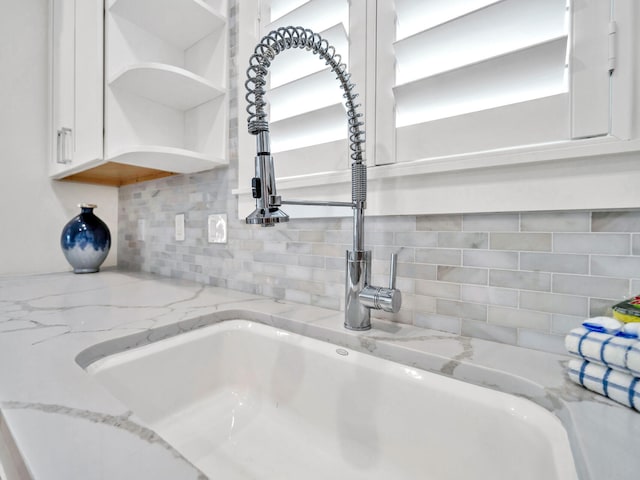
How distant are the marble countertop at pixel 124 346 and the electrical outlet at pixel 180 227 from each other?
35cm

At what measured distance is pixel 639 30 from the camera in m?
0.50

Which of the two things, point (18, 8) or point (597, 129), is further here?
point (18, 8)

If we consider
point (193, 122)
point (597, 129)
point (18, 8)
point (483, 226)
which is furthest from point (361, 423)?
point (18, 8)

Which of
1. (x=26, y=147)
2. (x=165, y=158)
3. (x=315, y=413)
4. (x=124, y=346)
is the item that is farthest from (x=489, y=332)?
(x=26, y=147)

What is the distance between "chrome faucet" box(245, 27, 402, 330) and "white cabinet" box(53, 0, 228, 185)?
554 mm

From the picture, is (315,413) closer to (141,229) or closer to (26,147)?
(141,229)

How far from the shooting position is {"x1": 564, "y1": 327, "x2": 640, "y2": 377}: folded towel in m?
0.37

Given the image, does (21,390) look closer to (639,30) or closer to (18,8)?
(639,30)

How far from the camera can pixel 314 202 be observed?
0.67 meters

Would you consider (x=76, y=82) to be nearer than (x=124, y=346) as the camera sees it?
No

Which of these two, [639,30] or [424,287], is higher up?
[639,30]

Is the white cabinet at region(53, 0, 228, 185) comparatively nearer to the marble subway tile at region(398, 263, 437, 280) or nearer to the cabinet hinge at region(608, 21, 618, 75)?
the marble subway tile at region(398, 263, 437, 280)

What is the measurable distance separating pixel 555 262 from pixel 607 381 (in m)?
0.22

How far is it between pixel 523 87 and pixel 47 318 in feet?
3.79
